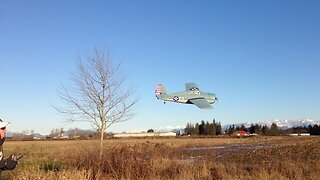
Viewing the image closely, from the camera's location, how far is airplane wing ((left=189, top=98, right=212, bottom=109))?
70.0ft

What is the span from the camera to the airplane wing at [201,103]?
70.0ft

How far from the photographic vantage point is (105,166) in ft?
48.3

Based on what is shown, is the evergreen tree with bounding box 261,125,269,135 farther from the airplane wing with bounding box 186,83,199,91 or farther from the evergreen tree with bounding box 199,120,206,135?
the airplane wing with bounding box 186,83,199,91

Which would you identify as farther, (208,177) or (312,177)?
(208,177)

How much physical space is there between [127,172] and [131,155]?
1.21m

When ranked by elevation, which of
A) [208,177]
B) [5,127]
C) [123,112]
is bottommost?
[208,177]

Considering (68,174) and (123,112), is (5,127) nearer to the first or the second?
(68,174)

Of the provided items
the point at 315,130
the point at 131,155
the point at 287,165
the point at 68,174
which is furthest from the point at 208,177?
the point at 315,130

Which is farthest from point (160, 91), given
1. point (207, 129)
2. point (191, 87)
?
point (207, 129)

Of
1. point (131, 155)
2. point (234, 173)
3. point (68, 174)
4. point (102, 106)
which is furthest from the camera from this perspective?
point (102, 106)

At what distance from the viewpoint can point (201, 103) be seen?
875 inches

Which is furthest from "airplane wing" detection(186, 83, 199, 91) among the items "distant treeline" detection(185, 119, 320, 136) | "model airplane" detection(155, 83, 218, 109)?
"distant treeline" detection(185, 119, 320, 136)

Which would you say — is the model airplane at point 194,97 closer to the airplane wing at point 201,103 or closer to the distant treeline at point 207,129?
the airplane wing at point 201,103

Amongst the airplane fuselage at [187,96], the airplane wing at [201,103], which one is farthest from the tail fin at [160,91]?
the airplane wing at [201,103]
